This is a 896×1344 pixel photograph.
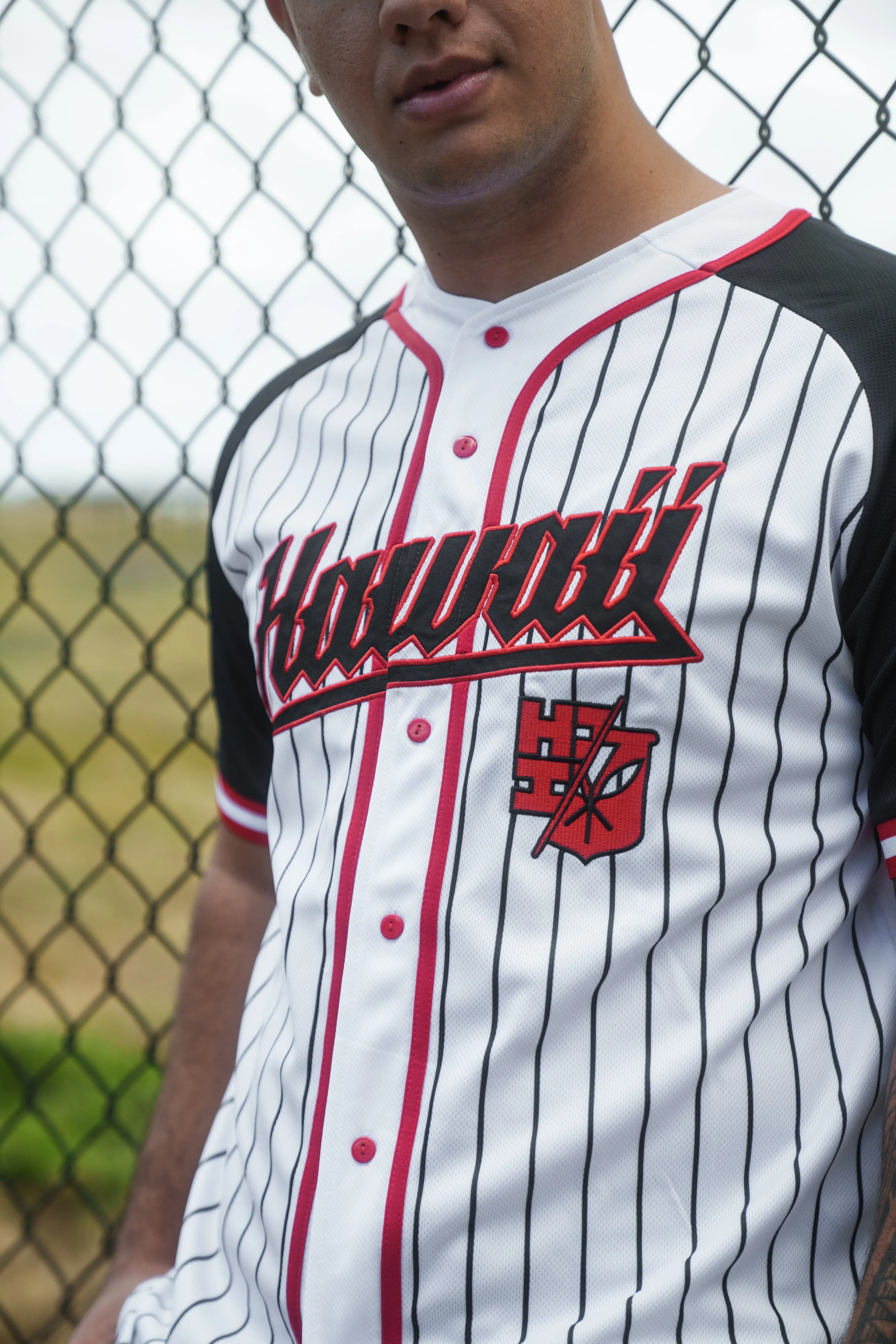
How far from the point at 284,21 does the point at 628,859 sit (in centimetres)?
99

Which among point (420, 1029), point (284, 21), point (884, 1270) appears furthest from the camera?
point (284, 21)

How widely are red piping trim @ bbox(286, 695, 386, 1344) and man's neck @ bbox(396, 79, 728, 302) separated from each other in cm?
44

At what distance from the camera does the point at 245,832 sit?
1440mm

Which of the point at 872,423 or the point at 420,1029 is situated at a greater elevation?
the point at 872,423

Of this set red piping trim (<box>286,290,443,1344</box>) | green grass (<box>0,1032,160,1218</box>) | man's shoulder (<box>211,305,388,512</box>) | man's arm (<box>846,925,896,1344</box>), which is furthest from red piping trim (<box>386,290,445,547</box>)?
green grass (<box>0,1032,160,1218</box>)

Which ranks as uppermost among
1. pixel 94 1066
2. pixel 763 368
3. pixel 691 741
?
pixel 763 368

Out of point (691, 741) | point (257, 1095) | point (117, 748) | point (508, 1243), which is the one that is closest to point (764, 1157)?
→ point (508, 1243)

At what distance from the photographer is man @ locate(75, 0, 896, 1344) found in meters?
0.91

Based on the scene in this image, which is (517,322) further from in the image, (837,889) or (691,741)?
(837,889)

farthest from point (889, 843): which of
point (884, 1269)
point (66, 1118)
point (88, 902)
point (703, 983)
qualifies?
point (88, 902)

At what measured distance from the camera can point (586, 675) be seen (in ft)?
3.11

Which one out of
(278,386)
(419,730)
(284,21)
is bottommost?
(419,730)

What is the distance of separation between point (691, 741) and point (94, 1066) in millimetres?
2829

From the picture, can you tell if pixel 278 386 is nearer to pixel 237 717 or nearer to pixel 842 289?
pixel 237 717
